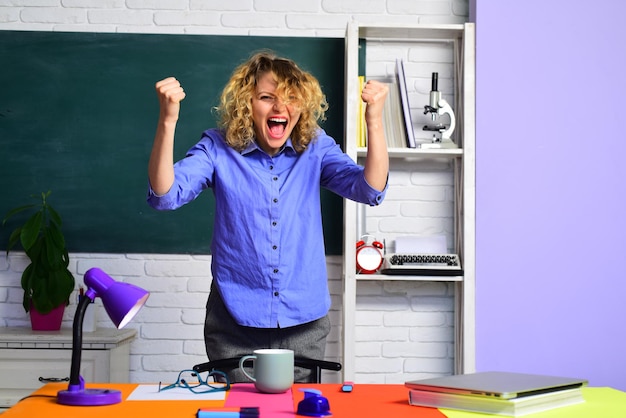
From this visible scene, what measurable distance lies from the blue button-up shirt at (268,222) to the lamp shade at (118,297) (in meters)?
0.62

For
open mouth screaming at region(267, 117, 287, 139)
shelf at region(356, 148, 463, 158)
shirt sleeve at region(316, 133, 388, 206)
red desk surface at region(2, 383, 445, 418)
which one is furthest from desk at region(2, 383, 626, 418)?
shelf at region(356, 148, 463, 158)

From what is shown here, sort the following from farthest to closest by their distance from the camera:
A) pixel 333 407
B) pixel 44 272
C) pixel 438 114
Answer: pixel 438 114 → pixel 44 272 → pixel 333 407

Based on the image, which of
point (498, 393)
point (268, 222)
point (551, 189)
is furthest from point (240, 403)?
point (551, 189)

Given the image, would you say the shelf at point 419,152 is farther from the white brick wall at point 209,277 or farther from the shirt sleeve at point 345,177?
the shirt sleeve at point 345,177

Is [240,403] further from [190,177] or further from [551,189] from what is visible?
[551,189]

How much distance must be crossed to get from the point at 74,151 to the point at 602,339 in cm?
258

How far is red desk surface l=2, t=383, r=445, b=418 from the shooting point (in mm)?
1446

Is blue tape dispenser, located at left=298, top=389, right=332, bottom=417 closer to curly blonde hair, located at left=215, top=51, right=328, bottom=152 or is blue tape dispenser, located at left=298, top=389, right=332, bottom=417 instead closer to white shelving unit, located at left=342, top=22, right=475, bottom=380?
curly blonde hair, located at left=215, top=51, right=328, bottom=152

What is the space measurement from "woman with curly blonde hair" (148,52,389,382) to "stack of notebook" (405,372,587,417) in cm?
60

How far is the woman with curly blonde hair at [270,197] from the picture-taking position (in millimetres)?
2156

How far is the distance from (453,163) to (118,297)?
8.20 ft

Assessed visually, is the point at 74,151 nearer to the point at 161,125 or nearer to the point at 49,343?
the point at 49,343

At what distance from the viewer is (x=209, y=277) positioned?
3639 millimetres

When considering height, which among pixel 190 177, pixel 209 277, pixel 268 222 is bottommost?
pixel 209 277
